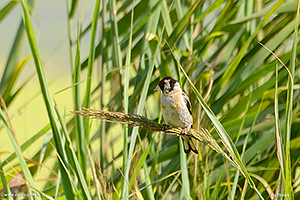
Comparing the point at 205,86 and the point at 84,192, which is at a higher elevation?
the point at 205,86

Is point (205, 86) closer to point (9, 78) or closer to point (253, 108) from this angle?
point (253, 108)

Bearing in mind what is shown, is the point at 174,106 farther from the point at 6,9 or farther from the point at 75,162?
the point at 6,9

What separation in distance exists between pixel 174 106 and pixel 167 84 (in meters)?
0.16

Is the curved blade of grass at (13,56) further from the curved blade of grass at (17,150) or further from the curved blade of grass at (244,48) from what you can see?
the curved blade of grass at (244,48)

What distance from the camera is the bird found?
1.61m

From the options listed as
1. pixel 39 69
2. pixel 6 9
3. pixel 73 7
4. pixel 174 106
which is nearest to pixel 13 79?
pixel 6 9

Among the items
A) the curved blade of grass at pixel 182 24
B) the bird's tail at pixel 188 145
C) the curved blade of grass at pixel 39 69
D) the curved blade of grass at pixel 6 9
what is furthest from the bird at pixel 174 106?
the curved blade of grass at pixel 6 9

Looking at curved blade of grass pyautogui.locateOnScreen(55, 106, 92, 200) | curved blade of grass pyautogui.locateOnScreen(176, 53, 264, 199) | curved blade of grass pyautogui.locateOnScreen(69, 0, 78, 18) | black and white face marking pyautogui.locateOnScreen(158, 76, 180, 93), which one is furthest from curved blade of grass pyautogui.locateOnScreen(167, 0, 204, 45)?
curved blade of grass pyautogui.locateOnScreen(55, 106, 92, 200)

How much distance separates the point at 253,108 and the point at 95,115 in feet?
3.01

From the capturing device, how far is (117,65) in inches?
53.5

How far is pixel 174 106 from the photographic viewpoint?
67.7 inches

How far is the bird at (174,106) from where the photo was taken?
5.27 ft

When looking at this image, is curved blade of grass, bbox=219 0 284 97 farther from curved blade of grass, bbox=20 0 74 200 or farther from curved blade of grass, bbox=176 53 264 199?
curved blade of grass, bbox=20 0 74 200

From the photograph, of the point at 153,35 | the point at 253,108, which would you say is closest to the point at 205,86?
the point at 253,108
